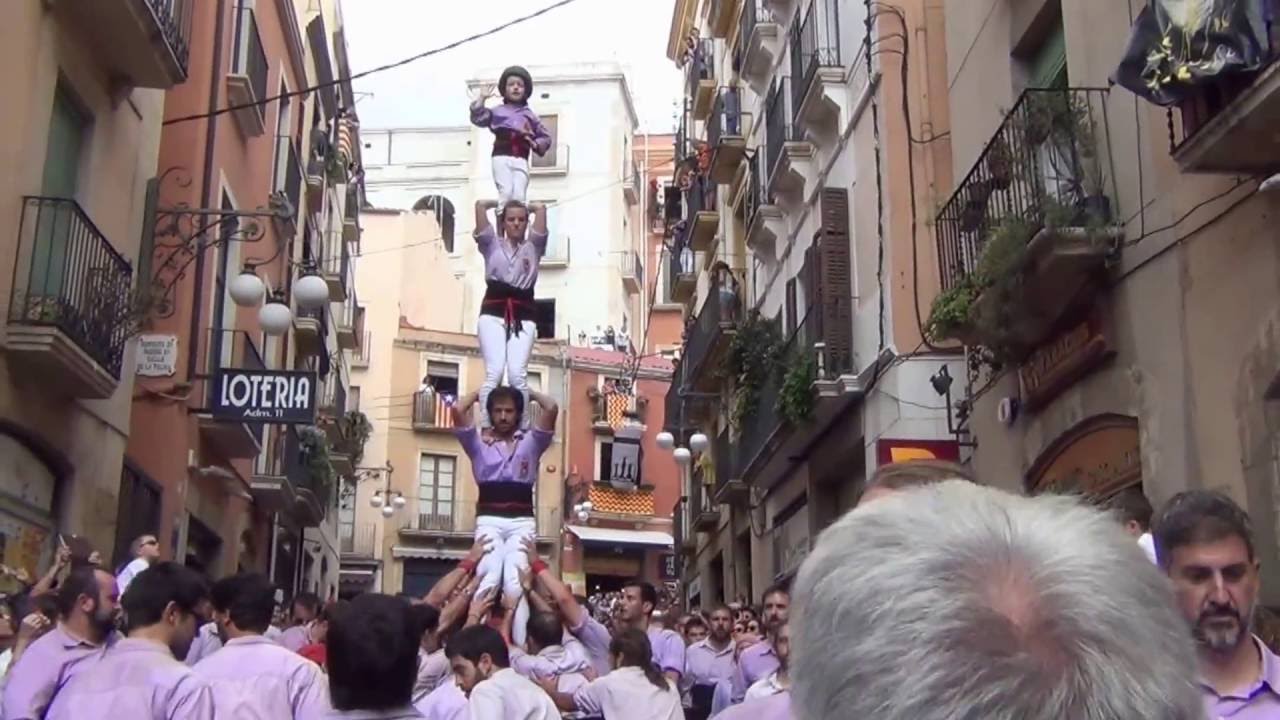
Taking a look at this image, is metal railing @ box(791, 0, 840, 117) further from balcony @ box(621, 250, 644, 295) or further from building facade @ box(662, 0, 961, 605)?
balcony @ box(621, 250, 644, 295)

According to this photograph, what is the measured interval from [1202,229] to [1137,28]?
4.33ft

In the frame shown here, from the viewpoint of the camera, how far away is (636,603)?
27.6 ft

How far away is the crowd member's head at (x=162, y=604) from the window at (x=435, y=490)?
3414 cm

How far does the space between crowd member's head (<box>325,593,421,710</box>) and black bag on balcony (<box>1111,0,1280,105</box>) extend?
5.26 meters

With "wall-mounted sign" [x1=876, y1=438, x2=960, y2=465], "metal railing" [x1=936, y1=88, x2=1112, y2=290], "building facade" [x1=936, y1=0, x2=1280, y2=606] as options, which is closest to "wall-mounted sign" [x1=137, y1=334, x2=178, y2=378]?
"wall-mounted sign" [x1=876, y1=438, x2=960, y2=465]

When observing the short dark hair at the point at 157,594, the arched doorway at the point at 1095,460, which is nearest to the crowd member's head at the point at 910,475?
the short dark hair at the point at 157,594

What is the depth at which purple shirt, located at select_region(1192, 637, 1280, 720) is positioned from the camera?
3.20 m

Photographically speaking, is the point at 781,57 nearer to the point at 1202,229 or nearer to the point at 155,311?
the point at 155,311

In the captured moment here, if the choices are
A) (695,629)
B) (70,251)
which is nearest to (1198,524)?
(695,629)

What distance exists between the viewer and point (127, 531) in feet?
44.8

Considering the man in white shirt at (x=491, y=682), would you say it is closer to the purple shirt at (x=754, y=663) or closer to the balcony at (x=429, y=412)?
the purple shirt at (x=754, y=663)

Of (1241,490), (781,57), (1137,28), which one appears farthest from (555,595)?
(781,57)

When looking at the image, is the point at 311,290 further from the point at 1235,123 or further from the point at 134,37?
the point at 1235,123

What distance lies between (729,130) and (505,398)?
15086 millimetres
